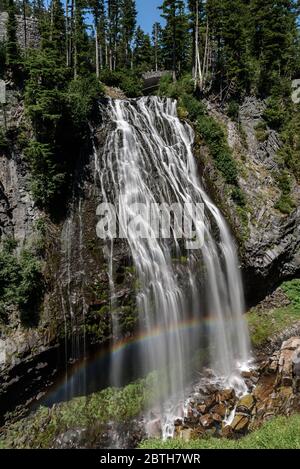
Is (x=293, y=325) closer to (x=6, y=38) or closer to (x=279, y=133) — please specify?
(x=279, y=133)

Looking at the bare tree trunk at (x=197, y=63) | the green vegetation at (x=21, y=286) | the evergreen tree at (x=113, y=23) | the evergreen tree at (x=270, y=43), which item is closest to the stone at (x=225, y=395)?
the green vegetation at (x=21, y=286)

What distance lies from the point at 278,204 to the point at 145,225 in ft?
31.0

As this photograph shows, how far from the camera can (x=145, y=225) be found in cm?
1584

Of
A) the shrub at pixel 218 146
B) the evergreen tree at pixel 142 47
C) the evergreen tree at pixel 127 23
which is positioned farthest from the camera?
the evergreen tree at pixel 142 47

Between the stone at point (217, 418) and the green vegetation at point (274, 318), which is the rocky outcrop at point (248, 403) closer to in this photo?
the stone at point (217, 418)

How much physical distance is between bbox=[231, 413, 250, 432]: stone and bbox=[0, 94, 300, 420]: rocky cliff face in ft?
17.0

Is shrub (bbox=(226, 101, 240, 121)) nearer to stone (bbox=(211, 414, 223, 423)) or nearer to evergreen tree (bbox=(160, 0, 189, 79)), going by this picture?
evergreen tree (bbox=(160, 0, 189, 79))

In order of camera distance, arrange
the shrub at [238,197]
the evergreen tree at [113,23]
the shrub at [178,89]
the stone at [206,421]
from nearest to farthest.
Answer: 1. the stone at [206,421]
2. the shrub at [238,197]
3. the shrub at [178,89]
4. the evergreen tree at [113,23]

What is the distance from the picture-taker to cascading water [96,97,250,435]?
1422cm

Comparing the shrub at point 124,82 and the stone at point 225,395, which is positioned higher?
the shrub at point 124,82

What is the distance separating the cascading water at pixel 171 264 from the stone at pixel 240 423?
2.27m

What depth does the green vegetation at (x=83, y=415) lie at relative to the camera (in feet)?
38.7

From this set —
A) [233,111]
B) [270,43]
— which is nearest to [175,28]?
[270,43]
